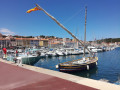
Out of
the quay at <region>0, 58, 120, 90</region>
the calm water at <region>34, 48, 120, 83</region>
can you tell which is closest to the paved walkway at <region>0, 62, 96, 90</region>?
the quay at <region>0, 58, 120, 90</region>

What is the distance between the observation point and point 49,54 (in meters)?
46.7

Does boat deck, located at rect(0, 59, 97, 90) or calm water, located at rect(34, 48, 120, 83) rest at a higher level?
boat deck, located at rect(0, 59, 97, 90)

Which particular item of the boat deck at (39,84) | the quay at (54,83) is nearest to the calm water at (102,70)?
the quay at (54,83)

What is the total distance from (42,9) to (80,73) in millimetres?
11447

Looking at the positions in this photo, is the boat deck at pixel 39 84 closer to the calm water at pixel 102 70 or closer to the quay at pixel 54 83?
the quay at pixel 54 83

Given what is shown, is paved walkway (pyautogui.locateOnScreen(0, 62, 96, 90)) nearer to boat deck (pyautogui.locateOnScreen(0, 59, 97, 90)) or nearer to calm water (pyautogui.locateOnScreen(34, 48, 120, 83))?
boat deck (pyautogui.locateOnScreen(0, 59, 97, 90))

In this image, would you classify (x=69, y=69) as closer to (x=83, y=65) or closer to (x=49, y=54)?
(x=83, y=65)

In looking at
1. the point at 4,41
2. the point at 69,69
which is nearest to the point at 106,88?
the point at 69,69

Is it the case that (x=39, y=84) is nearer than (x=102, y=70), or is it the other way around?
(x=39, y=84)

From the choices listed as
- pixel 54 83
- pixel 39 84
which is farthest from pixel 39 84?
pixel 54 83

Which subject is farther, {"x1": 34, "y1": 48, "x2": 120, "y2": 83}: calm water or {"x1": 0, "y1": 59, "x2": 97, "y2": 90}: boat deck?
{"x1": 34, "y1": 48, "x2": 120, "y2": 83}: calm water

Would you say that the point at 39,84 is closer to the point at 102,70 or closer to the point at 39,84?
the point at 39,84

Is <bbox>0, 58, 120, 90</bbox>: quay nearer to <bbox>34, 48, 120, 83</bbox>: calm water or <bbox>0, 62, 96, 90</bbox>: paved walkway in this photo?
<bbox>0, 62, 96, 90</bbox>: paved walkway

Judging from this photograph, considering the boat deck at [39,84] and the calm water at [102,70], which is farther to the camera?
the calm water at [102,70]
